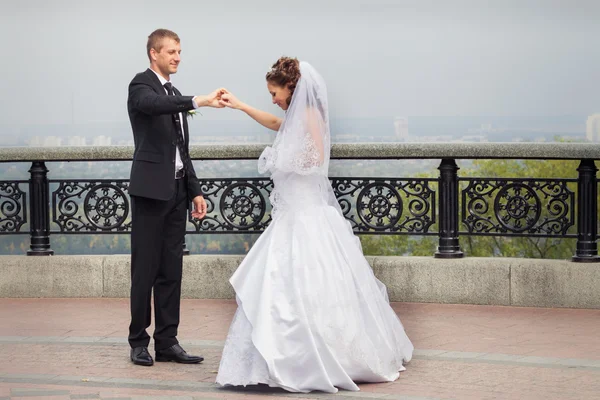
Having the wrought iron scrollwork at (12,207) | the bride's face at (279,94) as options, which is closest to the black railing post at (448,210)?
the bride's face at (279,94)

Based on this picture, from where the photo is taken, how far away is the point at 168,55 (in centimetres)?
673

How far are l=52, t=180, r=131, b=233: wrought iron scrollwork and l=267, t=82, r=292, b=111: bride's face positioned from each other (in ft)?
11.8

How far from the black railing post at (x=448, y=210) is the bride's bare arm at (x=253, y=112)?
9.81 ft

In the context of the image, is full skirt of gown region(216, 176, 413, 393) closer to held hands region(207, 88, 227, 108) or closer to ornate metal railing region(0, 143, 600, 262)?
held hands region(207, 88, 227, 108)

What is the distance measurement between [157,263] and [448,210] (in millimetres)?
3273

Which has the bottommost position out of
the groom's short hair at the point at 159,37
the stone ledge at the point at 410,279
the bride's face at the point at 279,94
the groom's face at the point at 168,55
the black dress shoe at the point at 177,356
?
the black dress shoe at the point at 177,356

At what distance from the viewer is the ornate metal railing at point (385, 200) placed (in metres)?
9.03

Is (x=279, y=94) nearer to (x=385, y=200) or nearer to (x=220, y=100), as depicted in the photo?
(x=220, y=100)

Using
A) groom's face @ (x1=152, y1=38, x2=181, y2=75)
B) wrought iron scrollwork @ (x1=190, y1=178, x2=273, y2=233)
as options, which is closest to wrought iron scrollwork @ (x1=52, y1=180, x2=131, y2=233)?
wrought iron scrollwork @ (x1=190, y1=178, x2=273, y2=233)

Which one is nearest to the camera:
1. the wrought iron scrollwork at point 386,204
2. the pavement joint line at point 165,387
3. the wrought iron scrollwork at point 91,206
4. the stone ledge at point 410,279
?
the pavement joint line at point 165,387

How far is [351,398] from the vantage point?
588 cm

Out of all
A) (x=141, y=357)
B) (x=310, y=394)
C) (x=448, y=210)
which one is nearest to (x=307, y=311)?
(x=310, y=394)

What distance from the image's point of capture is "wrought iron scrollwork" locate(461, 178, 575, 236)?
9.12 meters

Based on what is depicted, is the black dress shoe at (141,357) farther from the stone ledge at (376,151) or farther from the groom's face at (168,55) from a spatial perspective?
the stone ledge at (376,151)
